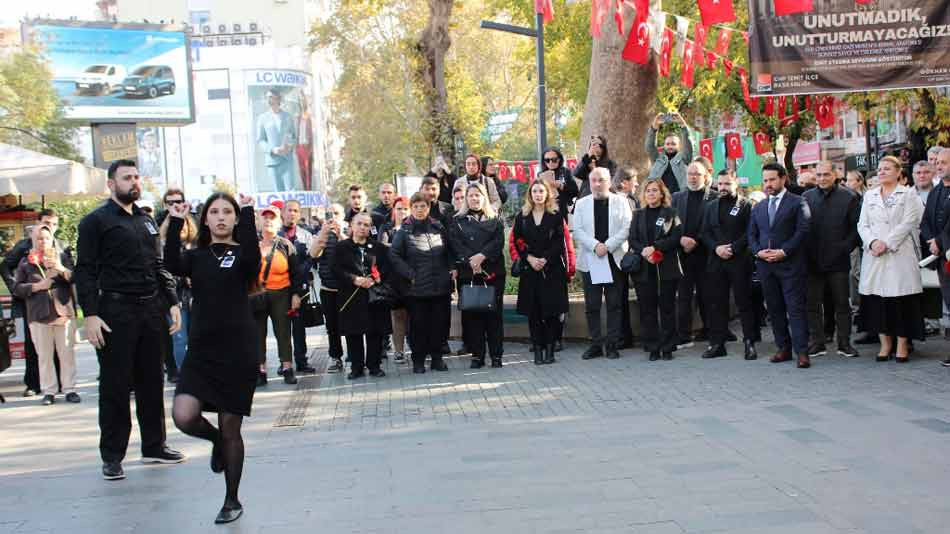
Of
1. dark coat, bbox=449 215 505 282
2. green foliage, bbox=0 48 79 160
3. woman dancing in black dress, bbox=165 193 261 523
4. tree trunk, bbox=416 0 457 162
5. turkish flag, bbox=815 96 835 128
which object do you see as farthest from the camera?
green foliage, bbox=0 48 79 160

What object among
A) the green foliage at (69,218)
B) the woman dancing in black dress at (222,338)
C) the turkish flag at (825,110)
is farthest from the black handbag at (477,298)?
the green foliage at (69,218)

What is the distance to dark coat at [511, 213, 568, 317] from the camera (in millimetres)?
11750

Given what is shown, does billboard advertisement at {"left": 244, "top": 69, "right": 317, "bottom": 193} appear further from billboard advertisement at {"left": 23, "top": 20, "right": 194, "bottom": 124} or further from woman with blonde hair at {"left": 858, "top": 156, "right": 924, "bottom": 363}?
woman with blonde hair at {"left": 858, "top": 156, "right": 924, "bottom": 363}

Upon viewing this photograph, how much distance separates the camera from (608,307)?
39.4 ft

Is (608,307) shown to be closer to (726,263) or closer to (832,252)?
(726,263)

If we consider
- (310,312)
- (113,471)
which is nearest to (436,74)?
(310,312)

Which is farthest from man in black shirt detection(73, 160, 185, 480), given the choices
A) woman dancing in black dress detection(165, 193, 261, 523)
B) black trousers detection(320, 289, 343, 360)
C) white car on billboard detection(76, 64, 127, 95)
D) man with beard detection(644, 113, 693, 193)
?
white car on billboard detection(76, 64, 127, 95)

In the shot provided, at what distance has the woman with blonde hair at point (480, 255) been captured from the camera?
38.5 ft

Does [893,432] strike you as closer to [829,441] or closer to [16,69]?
[829,441]

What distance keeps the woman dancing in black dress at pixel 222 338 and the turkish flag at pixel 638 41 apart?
849 centimetres

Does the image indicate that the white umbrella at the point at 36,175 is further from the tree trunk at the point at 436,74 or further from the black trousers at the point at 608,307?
the tree trunk at the point at 436,74

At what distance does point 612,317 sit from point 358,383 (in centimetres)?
290

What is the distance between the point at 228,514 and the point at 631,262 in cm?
688

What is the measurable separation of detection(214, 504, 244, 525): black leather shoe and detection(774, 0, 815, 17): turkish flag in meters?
8.47
